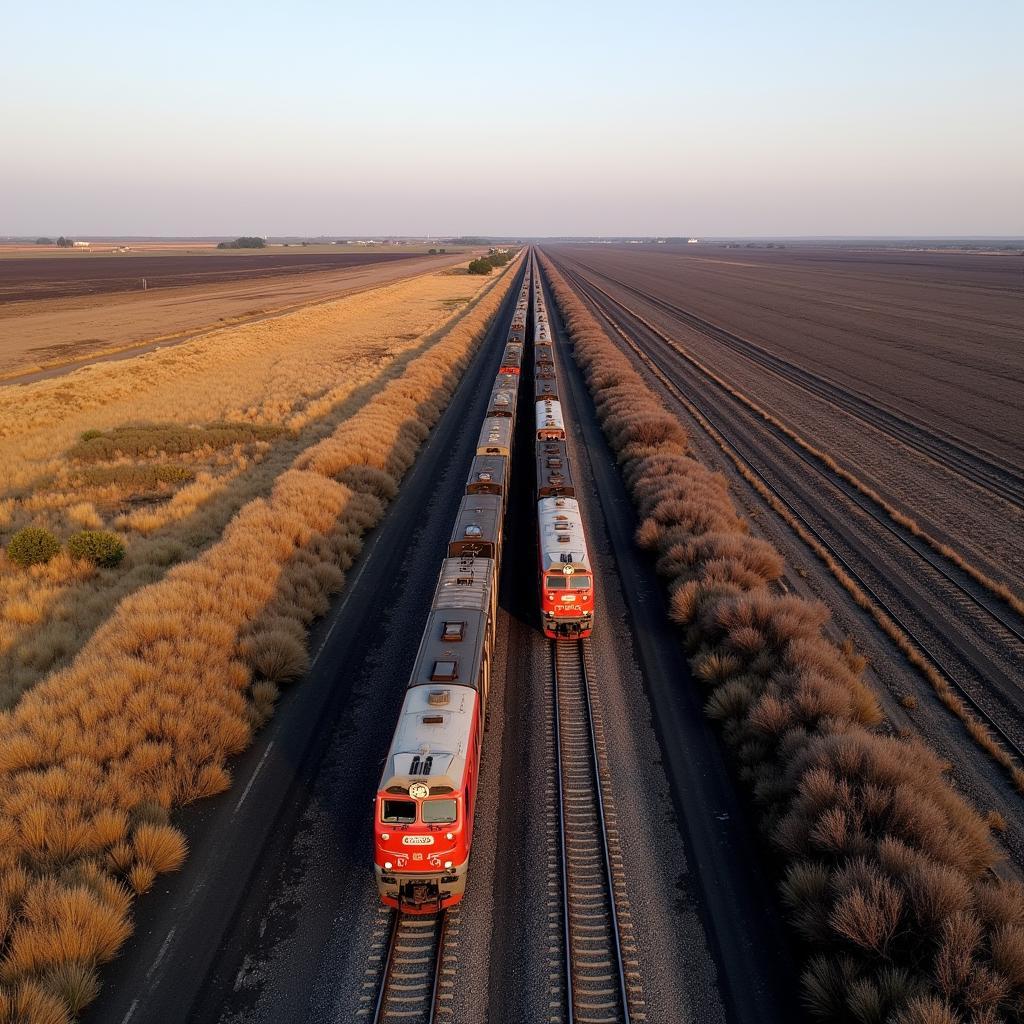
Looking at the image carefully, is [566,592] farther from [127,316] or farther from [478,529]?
[127,316]

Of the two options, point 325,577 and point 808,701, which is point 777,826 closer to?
point 808,701

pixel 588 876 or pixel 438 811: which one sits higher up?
pixel 438 811

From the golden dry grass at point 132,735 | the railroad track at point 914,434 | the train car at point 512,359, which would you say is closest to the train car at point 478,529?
the golden dry grass at point 132,735

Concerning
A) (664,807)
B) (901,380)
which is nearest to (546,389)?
(664,807)

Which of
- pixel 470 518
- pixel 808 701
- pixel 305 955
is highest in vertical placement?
pixel 470 518

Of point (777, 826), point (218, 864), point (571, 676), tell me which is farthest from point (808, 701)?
point (218, 864)

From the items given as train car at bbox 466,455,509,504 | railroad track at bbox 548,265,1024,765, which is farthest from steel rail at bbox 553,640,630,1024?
railroad track at bbox 548,265,1024,765
